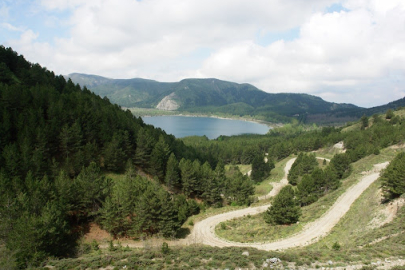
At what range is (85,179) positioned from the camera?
38219mm

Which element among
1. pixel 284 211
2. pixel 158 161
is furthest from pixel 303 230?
pixel 158 161

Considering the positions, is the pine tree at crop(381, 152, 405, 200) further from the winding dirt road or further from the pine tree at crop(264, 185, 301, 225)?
the pine tree at crop(264, 185, 301, 225)

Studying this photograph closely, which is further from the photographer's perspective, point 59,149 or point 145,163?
point 145,163

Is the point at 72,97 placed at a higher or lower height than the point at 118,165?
higher

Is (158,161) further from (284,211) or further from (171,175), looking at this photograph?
(284,211)

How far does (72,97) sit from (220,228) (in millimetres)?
54641

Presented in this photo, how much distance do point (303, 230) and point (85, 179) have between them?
36.0 m

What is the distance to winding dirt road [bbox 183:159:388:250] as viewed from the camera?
33.5 meters

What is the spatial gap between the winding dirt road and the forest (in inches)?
160

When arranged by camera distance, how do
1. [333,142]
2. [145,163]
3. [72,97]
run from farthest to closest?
[333,142]
[72,97]
[145,163]

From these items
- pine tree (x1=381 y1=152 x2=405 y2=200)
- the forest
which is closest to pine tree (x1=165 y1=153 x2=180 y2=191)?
the forest

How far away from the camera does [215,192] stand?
186 ft

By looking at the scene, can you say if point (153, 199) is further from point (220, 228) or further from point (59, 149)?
point (59, 149)

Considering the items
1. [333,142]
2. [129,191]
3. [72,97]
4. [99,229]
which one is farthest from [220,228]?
[333,142]
